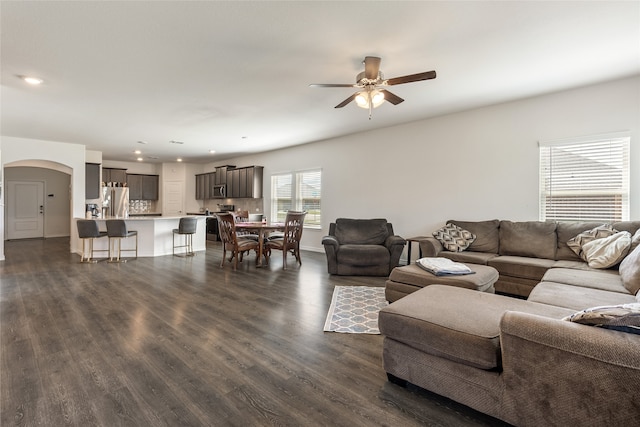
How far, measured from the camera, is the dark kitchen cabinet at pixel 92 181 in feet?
25.7

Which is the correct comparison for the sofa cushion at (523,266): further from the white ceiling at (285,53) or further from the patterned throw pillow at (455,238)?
the white ceiling at (285,53)

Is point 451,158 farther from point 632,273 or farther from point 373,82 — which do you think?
point 632,273

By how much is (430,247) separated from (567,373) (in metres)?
2.87

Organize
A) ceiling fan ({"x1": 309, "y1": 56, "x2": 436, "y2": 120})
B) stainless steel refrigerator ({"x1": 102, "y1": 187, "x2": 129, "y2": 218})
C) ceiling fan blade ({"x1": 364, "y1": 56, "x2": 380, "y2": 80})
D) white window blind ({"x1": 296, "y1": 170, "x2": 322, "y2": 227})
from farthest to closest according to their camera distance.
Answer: stainless steel refrigerator ({"x1": 102, "y1": 187, "x2": 129, "y2": 218}) → white window blind ({"x1": 296, "y1": 170, "x2": 322, "y2": 227}) → ceiling fan blade ({"x1": 364, "y1": 56, "x2": 380, "y2": 80}) → ceiling fan ({"x1": 309, "y1": 56, "x2": 436, "y2": 120})

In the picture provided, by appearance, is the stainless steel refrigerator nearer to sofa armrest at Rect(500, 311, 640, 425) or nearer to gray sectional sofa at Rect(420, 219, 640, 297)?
gray sectional sofa at Rect(420, 219, 640, 297)

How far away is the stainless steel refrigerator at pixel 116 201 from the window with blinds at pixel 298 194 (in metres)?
3.73

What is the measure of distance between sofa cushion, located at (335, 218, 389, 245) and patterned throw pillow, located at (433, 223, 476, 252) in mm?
979

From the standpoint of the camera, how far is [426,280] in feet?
9.82

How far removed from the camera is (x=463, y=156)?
15.8 feet

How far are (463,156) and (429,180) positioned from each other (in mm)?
660

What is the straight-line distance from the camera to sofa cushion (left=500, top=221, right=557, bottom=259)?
12.2ft

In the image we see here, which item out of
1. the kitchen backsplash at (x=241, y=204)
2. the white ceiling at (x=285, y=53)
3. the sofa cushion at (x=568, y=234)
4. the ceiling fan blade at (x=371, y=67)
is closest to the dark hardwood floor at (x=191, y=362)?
the ceiling fan blade at (x=371, y=67)

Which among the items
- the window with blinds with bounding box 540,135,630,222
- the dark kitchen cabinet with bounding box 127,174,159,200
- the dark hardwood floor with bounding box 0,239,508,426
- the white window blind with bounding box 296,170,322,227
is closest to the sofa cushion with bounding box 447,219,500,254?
the window with blinds with bounding box 540,135,630,222

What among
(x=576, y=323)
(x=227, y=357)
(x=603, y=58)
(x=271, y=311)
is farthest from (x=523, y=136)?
(x=227, y=357)
